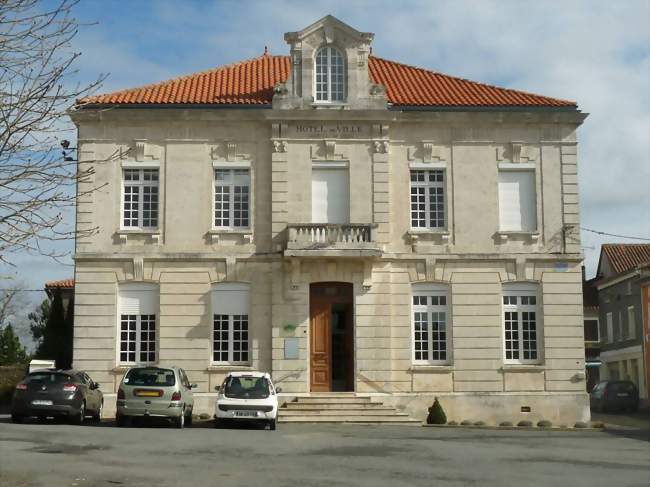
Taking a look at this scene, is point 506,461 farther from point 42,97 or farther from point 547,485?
point 42,97

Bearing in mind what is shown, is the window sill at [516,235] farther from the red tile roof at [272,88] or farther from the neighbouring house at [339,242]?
the red tile roof at [272,88]

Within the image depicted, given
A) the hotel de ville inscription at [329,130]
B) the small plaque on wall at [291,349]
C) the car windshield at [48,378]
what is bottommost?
the car windshield at [48,378]

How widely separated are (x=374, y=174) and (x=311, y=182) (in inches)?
76.0

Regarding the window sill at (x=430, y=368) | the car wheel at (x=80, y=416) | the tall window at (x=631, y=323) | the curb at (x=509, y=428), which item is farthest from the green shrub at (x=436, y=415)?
the tall window at (x=631, y=323)

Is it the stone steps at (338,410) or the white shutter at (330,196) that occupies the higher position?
the white shutter at (330,196)

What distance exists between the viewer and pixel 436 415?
27.0 metres

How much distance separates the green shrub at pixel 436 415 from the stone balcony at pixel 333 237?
4697 mm

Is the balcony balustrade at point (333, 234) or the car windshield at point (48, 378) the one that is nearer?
the car windshield at point (48, 378)

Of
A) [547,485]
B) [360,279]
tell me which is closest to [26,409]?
[360,279]

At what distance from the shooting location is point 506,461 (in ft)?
54.0

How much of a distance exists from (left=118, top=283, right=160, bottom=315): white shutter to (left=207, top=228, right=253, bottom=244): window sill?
7.42 feet

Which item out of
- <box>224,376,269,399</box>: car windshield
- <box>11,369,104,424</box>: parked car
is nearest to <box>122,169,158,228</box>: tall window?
<box>11,369,104,424</box>: parked car

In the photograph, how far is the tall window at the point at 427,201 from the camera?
29.2 m

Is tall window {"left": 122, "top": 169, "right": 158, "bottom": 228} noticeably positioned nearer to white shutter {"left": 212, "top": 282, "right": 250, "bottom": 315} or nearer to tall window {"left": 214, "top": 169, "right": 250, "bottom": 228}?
tall window {"left": 214, "top": 169, "right": 250, "bottom": 228}
